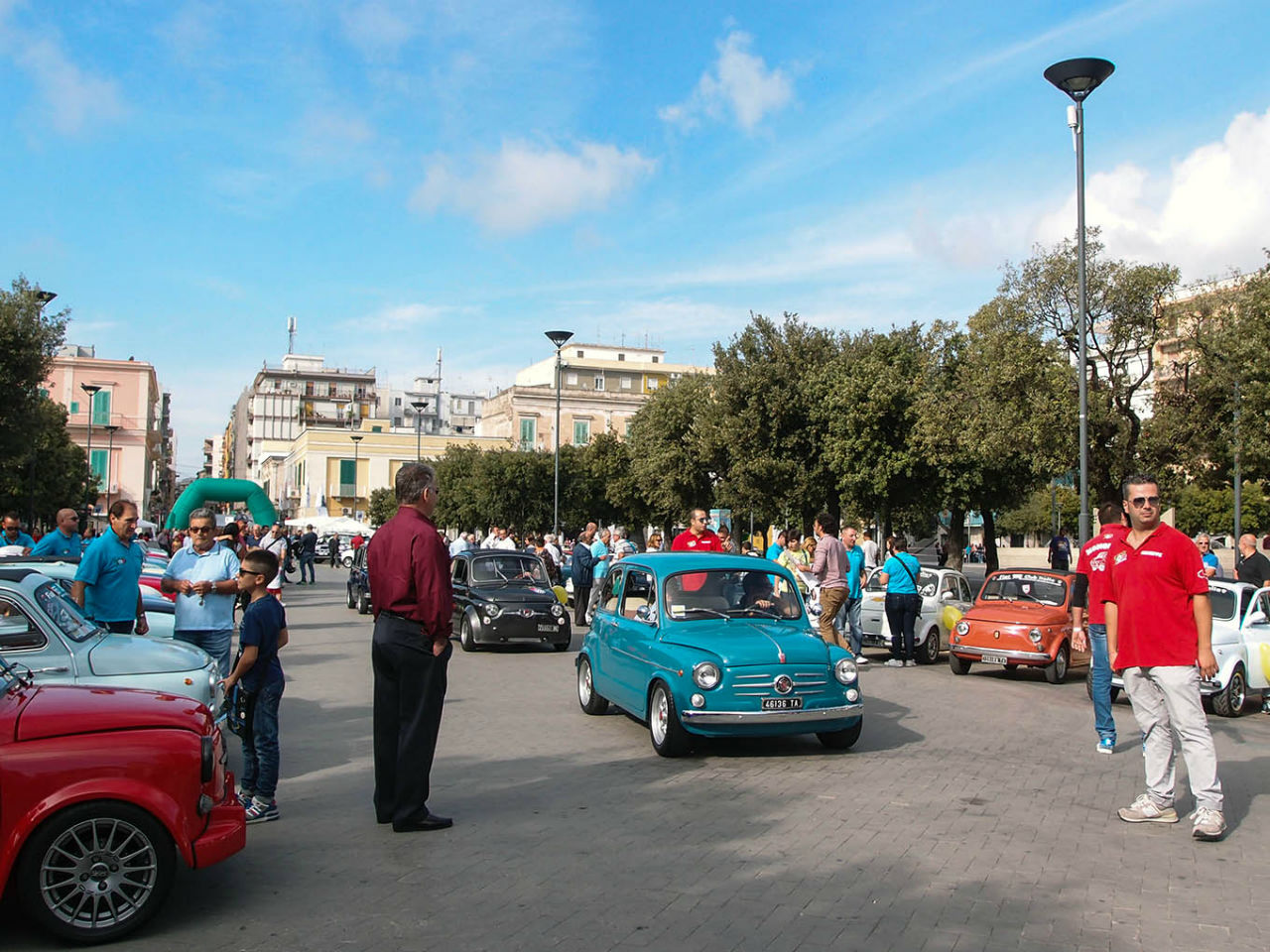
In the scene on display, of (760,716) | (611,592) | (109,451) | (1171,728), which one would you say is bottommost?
(760,716)

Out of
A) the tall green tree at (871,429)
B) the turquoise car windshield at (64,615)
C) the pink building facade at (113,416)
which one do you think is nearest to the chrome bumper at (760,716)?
the turquoise car windshield at (64,615)

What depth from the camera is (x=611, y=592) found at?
1096 centimetres

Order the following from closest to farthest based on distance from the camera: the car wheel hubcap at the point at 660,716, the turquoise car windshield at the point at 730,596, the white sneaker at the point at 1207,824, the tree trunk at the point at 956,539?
the white sneaker at the point at 1207,824
the car wheel hubcap at the point at 660,716
the turquoise car windshield at the point at 730,596
the tree trunk at the point at 956,539

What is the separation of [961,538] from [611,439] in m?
27.9

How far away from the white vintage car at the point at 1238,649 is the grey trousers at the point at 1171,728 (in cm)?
528

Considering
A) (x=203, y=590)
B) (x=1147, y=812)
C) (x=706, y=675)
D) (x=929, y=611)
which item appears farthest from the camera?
(x=929, y=611)

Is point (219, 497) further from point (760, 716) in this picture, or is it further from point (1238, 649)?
point (1238, 649)

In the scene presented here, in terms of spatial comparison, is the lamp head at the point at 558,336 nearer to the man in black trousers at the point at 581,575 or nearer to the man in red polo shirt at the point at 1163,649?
the man in black trousers at the point at 581,575

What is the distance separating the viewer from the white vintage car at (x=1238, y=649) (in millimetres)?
12031

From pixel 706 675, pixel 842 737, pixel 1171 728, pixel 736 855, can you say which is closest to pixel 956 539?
pixel 842 737

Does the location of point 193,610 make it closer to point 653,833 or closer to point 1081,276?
point 653,833

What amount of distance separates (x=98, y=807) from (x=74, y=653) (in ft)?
12.1

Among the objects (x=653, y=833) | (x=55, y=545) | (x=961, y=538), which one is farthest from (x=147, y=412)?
(x=653, y=833)

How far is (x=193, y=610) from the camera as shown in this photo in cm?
913
